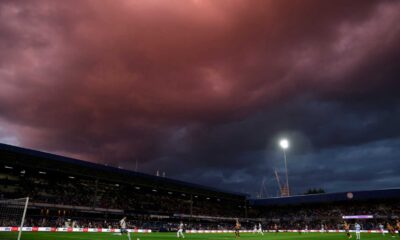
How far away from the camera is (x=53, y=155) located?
60.6m

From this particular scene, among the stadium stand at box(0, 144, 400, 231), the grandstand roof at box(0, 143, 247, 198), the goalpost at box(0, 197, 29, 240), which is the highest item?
the grandstand roof at box(0, 143, 247, 198)

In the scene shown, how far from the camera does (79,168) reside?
6656 cm

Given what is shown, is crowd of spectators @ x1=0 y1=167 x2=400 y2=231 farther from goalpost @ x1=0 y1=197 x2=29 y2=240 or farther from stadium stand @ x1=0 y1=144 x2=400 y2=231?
goalpost @ x1=0 y1=197 x2=29 y2=240

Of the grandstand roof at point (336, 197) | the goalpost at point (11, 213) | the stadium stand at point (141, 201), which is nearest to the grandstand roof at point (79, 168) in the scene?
the stadium stand at point (141, 201)

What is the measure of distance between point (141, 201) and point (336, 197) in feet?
187

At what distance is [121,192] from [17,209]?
90.3ft

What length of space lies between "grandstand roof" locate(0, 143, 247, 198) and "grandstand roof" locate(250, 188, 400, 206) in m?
26.3

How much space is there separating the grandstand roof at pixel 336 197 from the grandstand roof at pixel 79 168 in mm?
26347

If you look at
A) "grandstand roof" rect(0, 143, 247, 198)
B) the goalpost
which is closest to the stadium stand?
"grandstand roof" rect(0, 143, 247, 198)

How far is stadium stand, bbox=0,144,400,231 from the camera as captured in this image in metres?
60.0

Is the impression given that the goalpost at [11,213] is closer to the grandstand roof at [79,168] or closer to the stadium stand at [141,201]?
the stadium stand at [141,201]

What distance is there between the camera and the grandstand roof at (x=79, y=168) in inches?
2207

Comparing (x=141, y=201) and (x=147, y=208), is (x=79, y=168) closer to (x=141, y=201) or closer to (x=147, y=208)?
(x=141, y=201)

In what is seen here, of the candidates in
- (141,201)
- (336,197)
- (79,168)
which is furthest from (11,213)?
(336,197)
